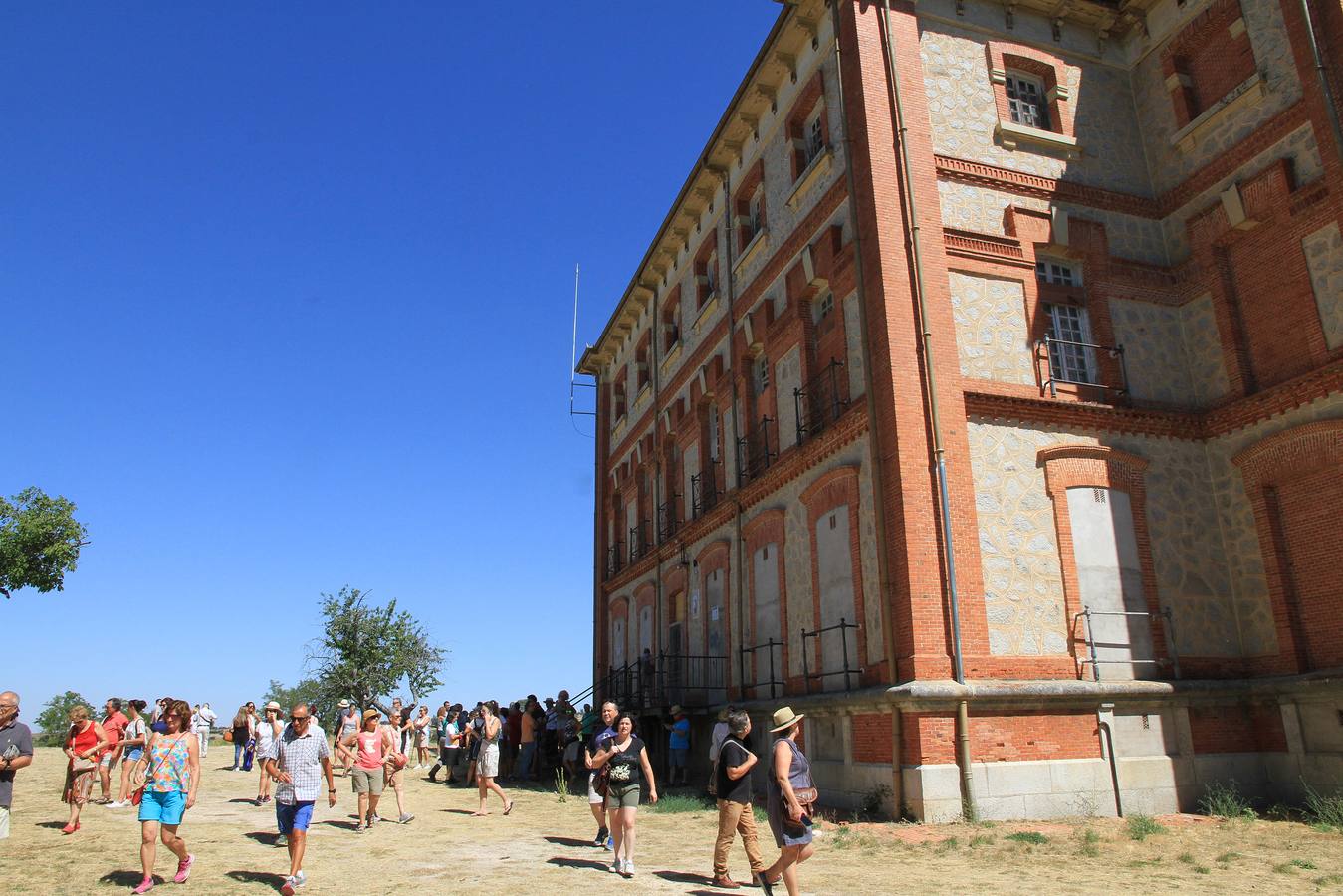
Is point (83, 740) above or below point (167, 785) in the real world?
above

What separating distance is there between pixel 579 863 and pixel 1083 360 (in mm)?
10898

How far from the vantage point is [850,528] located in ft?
49.0

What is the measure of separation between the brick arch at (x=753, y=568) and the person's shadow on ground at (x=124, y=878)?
10262 mm

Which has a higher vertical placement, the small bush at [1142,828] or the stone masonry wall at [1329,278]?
the stone masonry wall at [1329,278]

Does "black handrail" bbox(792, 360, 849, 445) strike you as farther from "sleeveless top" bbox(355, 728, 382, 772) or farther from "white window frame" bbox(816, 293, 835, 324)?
"sleeveless top" bbox(355, 728, 382, 772)

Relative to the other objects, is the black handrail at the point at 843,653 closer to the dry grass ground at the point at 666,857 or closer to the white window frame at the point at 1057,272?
the dry grass ground at the point at 666,857

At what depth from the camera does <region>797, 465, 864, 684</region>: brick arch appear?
14.4m

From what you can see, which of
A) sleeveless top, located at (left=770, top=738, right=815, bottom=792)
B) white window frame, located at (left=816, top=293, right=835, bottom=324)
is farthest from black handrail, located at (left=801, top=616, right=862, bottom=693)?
sleeveless top, located at (left=770, top=738, right=815, bottom=792)

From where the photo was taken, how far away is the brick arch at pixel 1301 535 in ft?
43.8

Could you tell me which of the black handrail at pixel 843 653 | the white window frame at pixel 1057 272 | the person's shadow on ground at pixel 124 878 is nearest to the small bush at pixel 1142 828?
the black handrail at pixel 843 653

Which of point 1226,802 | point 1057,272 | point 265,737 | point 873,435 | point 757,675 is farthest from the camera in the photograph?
point 757,675

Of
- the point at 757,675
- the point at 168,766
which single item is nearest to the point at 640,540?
the point at 757,675

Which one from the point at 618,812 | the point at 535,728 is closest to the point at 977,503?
the point at 618,812

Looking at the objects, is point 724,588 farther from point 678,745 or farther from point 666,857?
point 666,857
